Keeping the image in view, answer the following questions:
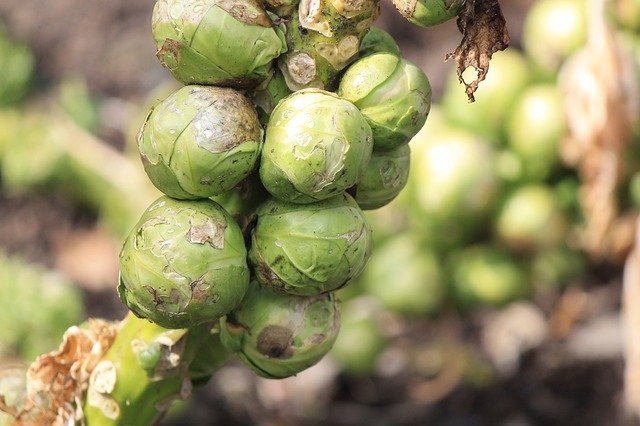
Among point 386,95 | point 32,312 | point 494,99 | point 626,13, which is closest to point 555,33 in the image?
point 626,13

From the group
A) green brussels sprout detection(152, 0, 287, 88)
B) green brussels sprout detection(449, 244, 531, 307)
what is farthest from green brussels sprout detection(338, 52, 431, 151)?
A: green brussels sprout detection(449, 244, 531, 307)

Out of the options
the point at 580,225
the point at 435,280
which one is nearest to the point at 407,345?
the point at 435,280

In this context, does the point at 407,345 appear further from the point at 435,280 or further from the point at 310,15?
the point at 310,15

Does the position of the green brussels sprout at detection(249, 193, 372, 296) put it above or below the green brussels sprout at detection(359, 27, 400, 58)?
below

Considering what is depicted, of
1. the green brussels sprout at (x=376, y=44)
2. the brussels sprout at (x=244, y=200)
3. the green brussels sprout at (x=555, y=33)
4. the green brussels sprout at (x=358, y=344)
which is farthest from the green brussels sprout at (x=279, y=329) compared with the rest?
the green brussels sprout at (x=555, y=33)

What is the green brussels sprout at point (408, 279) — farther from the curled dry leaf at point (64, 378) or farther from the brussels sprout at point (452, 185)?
the curled dry leaf at point (64, 378)

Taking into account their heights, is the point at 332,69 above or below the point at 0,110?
above

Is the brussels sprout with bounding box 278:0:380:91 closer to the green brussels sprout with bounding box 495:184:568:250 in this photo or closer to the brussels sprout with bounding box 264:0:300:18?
the brussels sprout with bounding box 264:0:300:18
